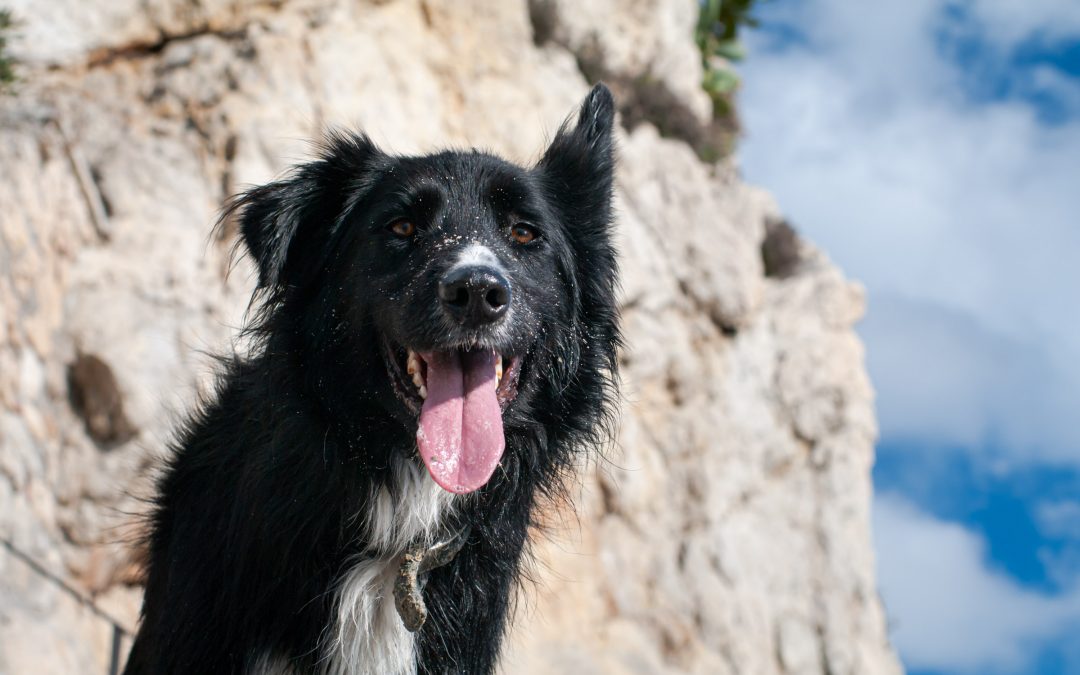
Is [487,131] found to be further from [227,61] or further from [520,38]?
[227,61]

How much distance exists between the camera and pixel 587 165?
4094mm

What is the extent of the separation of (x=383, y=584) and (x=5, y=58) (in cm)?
640

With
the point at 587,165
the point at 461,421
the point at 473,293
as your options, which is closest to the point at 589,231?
the point at 587,165

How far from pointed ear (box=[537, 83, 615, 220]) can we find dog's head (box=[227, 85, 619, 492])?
0.06 ft

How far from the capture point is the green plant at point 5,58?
25.2ft

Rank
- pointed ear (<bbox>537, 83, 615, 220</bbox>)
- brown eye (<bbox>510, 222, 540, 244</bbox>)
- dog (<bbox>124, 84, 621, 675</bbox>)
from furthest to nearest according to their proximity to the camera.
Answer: pointed ear (<bbox>537, 83, 615, 220</bbox>) < brown eye (<bbox>510, 222, 540, 244</bbox>) < dog (<bbox>124, 84, 621, 675</bbox>)

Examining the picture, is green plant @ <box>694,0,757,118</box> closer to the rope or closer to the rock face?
the rock face

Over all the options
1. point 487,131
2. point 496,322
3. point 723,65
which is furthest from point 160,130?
point 723,65

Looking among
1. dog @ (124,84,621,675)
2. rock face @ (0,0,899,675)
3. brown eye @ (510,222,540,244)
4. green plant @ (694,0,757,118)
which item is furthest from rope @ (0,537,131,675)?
green plant @ (694,0,757,118)

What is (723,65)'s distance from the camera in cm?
1608

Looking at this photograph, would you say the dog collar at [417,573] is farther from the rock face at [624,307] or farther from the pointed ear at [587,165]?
the pointed ear at [587,165]

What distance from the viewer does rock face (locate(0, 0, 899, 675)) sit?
686 centimetres

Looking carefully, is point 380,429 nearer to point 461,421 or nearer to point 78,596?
point 461,421

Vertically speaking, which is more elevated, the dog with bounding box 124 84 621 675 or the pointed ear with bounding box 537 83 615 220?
the pointed ear with bounding box 537 83 615 220
